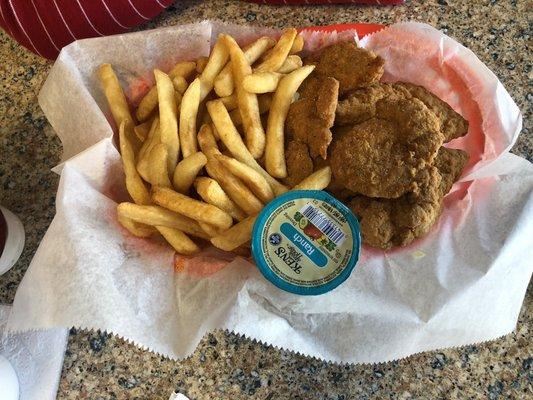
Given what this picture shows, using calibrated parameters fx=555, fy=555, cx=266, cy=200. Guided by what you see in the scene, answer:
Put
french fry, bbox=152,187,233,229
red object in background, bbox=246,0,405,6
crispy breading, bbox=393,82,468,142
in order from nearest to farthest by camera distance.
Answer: french fry, bbox=152,187,233,229
crispy breading, bbox=393,82,468,142
red object in background, bbox=246,0,405,6

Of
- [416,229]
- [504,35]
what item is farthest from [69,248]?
[504,35]

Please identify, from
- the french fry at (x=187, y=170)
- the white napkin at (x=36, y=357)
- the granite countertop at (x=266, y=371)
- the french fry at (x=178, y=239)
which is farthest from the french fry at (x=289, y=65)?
the white napkin at (x=36, y=357)

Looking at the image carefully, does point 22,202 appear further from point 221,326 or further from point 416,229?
point 416,229

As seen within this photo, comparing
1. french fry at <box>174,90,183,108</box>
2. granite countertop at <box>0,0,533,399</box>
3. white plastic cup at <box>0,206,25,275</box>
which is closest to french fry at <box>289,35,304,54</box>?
french fry at <box>174,90,183,108</box>

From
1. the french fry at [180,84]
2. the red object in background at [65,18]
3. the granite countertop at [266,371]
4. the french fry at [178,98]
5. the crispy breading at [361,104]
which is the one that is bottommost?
the granite countertop at [266,371]

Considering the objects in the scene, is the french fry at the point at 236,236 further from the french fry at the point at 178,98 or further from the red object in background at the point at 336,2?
the red object in background at the point at 336,2

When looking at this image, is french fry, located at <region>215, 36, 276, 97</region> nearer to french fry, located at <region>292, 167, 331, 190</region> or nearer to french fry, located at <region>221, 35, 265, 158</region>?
french fry, located at <region>221, 35, 265, 158</region>
